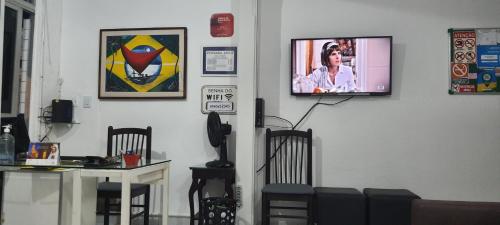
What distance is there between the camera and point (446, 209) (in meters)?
2.64

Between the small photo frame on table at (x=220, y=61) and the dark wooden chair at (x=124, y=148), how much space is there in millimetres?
888

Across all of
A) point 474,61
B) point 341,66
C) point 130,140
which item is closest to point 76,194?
point 130,140

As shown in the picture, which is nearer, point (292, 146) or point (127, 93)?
point (292, 146)

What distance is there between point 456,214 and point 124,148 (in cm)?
309

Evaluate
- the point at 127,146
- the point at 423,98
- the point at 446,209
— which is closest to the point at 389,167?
the point at 423,98

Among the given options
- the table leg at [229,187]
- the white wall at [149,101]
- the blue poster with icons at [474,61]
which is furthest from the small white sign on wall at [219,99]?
the blue poster with icons at [474,61]

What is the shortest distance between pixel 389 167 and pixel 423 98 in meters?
0.76

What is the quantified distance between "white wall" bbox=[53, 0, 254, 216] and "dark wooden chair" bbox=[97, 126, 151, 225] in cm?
17

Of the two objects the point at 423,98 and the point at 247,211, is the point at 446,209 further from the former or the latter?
the point at 247,211

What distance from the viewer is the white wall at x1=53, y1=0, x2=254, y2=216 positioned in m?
3.86

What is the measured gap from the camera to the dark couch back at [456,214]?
259cm

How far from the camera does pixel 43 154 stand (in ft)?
8.13

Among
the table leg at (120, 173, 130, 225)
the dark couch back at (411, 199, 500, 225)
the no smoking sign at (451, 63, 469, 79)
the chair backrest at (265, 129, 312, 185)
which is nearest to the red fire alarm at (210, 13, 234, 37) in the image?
the chair backrest at (265, 129, 312, 185)

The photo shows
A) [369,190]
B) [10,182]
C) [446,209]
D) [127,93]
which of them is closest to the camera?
[10,182]
